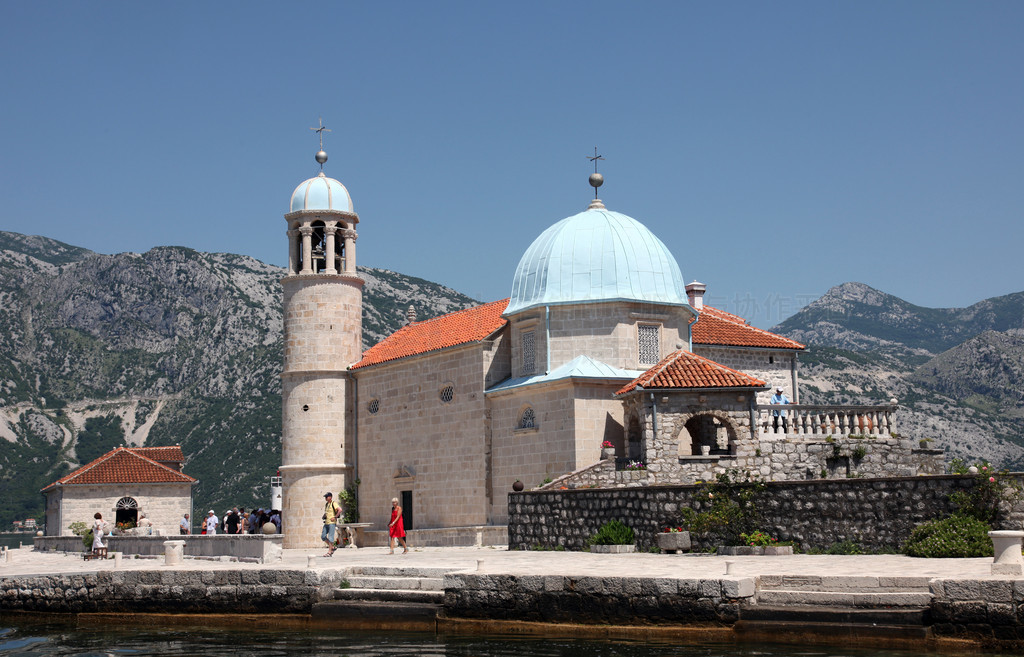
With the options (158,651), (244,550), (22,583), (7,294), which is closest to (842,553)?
(158,651)

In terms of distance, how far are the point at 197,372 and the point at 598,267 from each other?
8884cm

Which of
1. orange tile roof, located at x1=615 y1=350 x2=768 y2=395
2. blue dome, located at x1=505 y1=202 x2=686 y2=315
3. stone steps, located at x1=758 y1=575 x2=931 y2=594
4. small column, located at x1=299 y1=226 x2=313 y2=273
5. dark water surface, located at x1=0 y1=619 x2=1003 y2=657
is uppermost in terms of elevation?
small column, located at x1=299 y1=226 x2=313 y2=273

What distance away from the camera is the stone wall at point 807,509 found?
16.7 metres

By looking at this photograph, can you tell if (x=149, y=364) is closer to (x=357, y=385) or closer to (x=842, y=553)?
(x=357, y=385)

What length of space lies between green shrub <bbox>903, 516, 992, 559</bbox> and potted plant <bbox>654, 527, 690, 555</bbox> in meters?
4.20

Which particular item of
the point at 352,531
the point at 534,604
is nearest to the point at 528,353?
the point at 352,531

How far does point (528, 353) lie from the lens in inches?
1273

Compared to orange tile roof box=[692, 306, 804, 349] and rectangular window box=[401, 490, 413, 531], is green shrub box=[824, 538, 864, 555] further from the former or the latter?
rectangular window box=[401, 490, 413, 531]

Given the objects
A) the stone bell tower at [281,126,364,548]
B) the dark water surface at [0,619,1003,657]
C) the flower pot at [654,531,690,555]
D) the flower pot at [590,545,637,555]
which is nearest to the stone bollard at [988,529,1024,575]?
the dark water surface at [0,619,1003,657]

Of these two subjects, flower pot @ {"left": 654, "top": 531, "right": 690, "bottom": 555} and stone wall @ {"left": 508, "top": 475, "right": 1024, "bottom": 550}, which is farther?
flower pot @ {"left": 654, "top": 531, "right": 690, "bottom": 555}

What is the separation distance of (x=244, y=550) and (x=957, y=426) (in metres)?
80.9

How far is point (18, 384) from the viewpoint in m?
118

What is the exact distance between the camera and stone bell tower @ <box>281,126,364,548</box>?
124ft

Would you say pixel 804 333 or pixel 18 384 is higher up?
pixel 804 333
